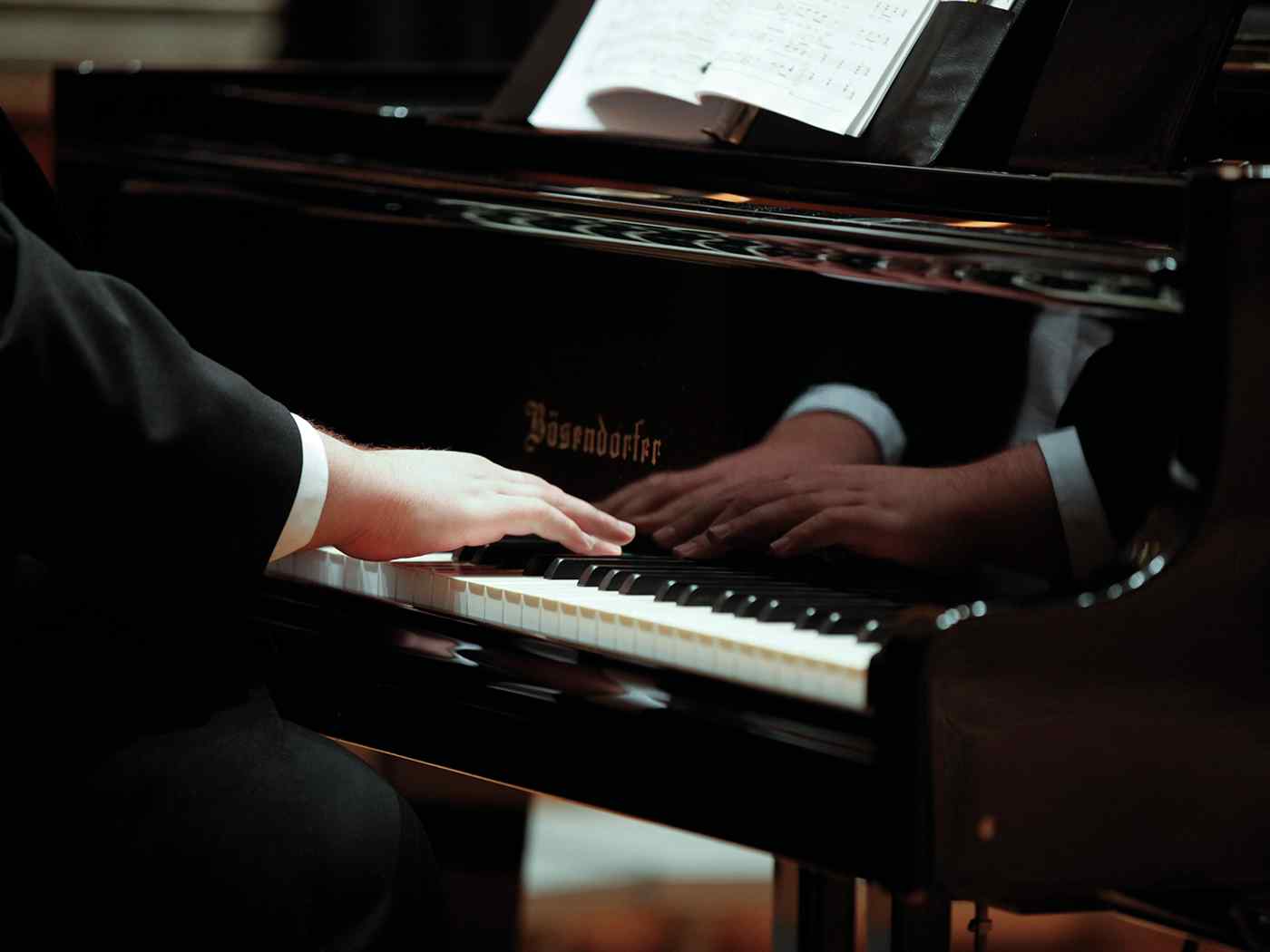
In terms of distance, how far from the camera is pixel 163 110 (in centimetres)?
228

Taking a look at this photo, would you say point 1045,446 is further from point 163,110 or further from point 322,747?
point 163,110

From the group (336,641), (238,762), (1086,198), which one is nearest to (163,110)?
(336,641)

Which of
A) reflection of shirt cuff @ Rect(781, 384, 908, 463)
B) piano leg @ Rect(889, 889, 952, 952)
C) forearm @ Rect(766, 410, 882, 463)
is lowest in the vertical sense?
piano leg @ Rect(889, 889, 952, 952)

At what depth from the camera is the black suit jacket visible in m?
1.26

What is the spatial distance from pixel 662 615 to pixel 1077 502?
0.33 metres

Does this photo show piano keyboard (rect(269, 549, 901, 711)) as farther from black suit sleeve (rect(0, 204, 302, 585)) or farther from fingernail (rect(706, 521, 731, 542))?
black suit sleeve (rect(0, 204, 302, 585))

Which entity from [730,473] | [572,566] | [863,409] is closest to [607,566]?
[572,566]

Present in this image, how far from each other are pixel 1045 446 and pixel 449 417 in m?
0.68

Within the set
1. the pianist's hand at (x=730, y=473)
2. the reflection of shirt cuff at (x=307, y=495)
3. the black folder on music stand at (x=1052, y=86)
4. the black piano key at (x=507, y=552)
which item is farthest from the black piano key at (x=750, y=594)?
the black folder on music stand at (x=1052, y=86)

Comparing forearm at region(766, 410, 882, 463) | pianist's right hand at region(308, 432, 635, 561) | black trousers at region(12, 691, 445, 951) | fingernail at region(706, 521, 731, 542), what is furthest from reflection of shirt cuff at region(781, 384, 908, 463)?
black trousers at region(12, 691, 445, 951)

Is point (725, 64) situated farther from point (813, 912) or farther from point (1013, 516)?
point (813, 912)

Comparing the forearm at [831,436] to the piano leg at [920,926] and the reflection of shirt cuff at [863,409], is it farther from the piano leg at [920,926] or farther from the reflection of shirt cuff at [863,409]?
the piano leg at [920,926]

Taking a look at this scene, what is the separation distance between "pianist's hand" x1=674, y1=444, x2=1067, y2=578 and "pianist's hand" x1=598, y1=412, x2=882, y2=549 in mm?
11

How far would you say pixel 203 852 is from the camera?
1.35 metres
